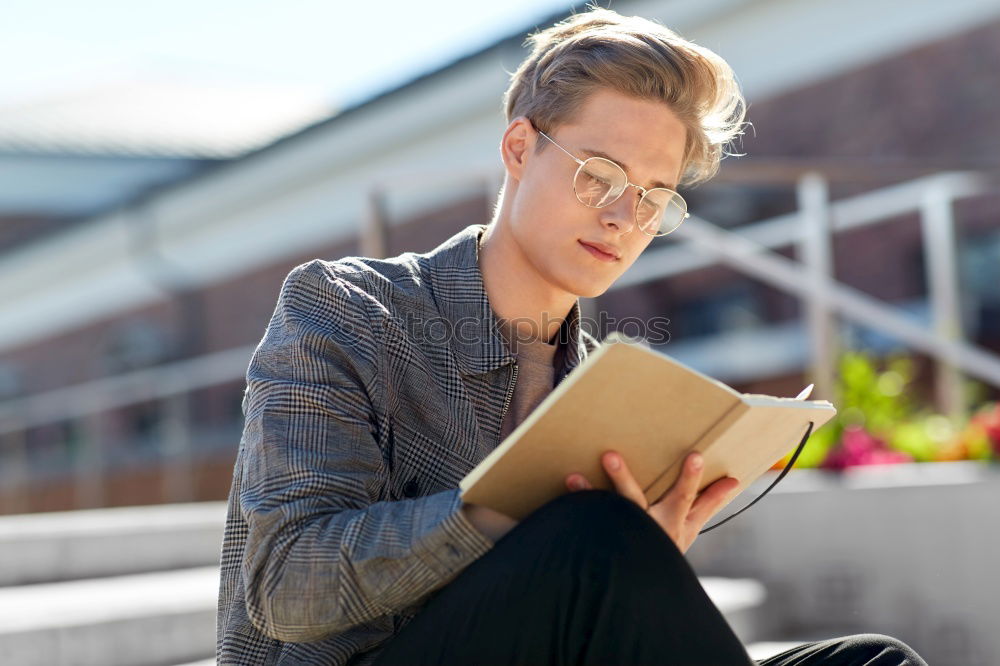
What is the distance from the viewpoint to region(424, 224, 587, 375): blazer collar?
181 centimetres

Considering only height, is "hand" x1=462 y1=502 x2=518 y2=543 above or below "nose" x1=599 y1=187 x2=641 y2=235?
below

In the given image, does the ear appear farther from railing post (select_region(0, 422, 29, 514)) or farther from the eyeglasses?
railing post (select_region(0, 422, 29, 514))

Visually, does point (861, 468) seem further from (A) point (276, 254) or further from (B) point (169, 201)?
(B) point (169, 201)

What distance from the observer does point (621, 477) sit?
4.84ft

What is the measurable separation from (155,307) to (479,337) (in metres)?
11.8

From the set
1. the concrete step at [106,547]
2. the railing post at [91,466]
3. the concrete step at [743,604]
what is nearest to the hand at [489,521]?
the concrete step at [743,604]

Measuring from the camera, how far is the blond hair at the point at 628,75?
1.85 metres

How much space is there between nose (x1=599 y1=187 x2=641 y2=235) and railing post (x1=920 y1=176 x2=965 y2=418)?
2.63m

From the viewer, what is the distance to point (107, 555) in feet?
10.9

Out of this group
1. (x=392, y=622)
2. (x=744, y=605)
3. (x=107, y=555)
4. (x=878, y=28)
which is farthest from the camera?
(x=878, y=28)

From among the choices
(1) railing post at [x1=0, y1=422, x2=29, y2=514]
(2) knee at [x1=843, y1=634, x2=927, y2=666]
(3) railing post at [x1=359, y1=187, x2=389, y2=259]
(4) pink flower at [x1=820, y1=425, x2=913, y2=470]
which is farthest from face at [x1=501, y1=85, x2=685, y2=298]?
(1) railing post at [x1=0, y1=422, x2=29, y2=514]

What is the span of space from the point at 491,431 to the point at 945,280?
3.14 m

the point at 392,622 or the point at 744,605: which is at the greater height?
the point at 392,622

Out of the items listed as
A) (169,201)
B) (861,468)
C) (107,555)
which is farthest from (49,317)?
(861,468)
